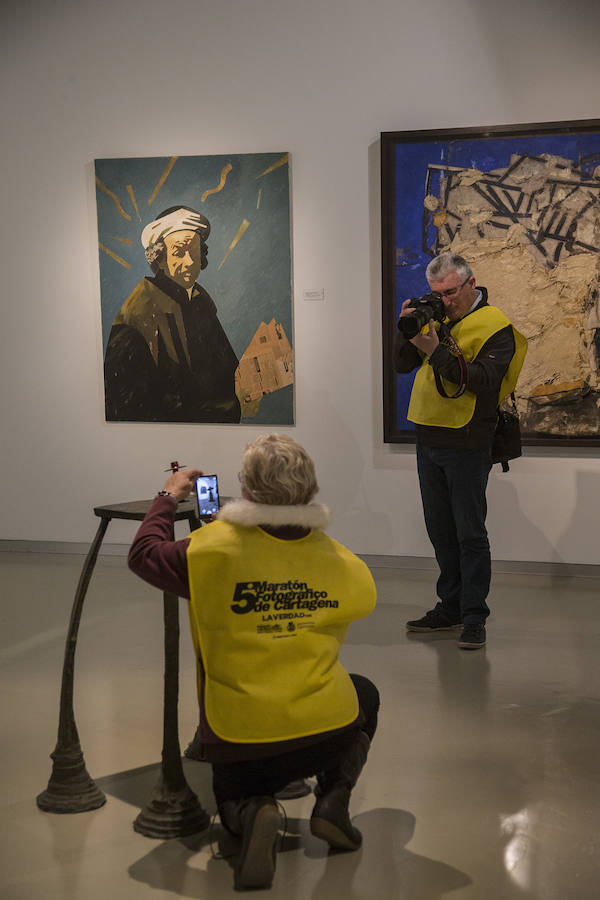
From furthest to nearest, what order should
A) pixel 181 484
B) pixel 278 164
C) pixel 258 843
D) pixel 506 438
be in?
pixel 278 164 < pixel 506 438 < pixel 181 484 < pixel 258 843

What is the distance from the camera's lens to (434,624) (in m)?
4.49

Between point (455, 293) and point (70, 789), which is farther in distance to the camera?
point (455, 293)

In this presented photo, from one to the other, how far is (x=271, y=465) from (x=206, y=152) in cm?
379

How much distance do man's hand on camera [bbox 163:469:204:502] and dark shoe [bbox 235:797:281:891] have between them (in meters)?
0.78

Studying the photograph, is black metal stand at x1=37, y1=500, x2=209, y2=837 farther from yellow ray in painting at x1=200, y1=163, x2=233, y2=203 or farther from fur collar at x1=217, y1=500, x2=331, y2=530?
yellow ray in painting at x1=200, y1=163, x2=233, y2=203

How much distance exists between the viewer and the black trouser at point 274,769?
241 centimetres

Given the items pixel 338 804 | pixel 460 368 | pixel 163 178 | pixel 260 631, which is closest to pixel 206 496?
pixel 260 631

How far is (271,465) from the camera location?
2412 millimetres

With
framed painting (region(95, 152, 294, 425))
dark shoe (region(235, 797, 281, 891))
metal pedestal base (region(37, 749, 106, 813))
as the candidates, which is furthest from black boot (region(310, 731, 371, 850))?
framed painting (region(95, 152, 294, 425))

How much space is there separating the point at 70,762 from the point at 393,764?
0.95 m

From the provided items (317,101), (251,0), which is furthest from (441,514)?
(251,0)

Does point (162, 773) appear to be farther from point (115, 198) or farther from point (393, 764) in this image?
point (115, 198)

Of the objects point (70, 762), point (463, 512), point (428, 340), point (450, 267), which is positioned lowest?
point (70, 762)

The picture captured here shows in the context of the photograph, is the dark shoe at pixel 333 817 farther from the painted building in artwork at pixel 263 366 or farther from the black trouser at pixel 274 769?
the painted building in artwork at pixel 263 366
